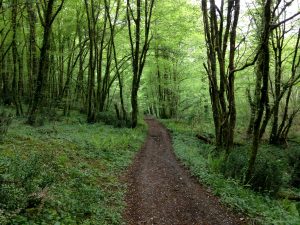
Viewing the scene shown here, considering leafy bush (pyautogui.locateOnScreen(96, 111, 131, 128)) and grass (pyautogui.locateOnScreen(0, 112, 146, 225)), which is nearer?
grass (pyautogui.locateOnScreen(0, 112, 146, 225))

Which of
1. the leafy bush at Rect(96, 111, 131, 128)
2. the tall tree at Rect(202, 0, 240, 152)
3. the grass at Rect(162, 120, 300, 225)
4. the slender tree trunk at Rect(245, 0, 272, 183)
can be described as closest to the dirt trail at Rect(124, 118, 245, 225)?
the grass at Rect(162, 120, 300, 225)

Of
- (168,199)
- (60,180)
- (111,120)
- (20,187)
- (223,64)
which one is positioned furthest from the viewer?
(111,120)

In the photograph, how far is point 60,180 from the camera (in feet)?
25.3

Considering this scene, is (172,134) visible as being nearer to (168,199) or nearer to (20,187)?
(168,199)

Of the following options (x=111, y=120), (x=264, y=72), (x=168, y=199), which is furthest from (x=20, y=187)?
(x=111, y=120)

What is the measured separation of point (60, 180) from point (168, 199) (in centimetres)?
323

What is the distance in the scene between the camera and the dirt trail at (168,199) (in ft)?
22.9

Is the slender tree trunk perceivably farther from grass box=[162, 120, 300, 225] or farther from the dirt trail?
the dirt trail

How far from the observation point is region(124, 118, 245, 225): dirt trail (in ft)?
22.9

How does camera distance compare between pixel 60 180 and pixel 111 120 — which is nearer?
pixel 60 180

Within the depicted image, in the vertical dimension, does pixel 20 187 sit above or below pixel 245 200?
above

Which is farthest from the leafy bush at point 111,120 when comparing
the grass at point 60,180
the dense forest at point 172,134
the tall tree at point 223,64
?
the tall tree at point 223,64

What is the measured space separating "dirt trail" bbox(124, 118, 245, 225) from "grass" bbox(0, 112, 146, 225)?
1.52 ft

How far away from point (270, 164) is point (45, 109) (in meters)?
15.8
